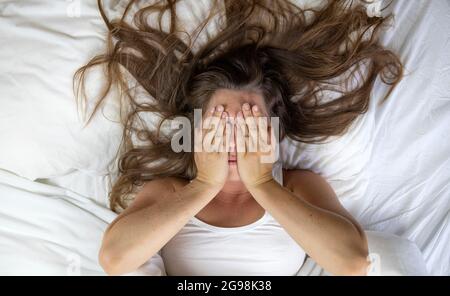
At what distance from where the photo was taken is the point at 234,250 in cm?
128

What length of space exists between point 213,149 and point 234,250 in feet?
0.77

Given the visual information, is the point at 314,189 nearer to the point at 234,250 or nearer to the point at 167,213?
the point at 234,250

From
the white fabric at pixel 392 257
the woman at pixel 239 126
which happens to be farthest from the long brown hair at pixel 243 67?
the white fabric at pixel 392 257

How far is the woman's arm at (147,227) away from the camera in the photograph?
1.19 metres

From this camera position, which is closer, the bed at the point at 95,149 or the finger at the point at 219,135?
the finger at the point at 219,135

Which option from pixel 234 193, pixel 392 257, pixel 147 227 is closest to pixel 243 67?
pixel 234 193

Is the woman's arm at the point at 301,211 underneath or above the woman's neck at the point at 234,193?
above

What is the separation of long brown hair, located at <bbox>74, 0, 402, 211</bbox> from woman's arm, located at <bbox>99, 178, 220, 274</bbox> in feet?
0.45

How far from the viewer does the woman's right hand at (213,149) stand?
1.19 metres

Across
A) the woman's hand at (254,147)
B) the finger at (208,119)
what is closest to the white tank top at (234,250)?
the woman's hand at (254,147)

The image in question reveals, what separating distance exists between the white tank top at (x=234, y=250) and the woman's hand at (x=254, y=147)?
0.36 ft

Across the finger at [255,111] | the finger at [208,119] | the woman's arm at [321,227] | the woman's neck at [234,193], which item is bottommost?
the woman's neck at [234,193]

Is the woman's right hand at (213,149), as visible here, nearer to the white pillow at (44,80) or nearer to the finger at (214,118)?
the finger at (214,118)

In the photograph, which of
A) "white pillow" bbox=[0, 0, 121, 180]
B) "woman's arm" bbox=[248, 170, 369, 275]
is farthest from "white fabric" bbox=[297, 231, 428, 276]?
"white pillow" bbox=[0, 0, 121, 180]
